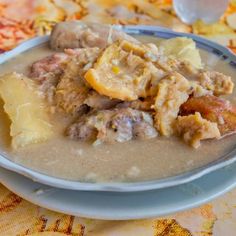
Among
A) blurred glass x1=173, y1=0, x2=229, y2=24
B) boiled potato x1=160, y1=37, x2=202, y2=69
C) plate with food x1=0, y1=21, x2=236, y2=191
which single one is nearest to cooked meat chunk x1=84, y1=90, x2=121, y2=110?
plate with food x1=0, y1=21, x2=236, y2=191

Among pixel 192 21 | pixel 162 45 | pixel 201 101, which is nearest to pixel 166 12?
pixel 192 21

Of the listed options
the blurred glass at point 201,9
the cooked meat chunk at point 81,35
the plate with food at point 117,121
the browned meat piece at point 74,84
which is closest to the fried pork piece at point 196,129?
the plate with food at point 117,121

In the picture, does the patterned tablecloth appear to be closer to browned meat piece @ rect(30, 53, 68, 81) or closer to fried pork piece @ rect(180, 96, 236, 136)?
fried pork piece @ rect(180, 96, 236, 136)

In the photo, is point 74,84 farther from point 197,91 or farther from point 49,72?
point 197,91

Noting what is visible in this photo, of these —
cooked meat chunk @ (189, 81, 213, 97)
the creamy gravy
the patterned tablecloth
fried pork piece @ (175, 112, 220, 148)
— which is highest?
cooked meat chunk @ (189, 81, 213, 97)

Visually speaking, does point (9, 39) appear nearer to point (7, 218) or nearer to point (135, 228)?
point (7, 218)

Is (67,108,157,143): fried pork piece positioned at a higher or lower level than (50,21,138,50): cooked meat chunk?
higher
